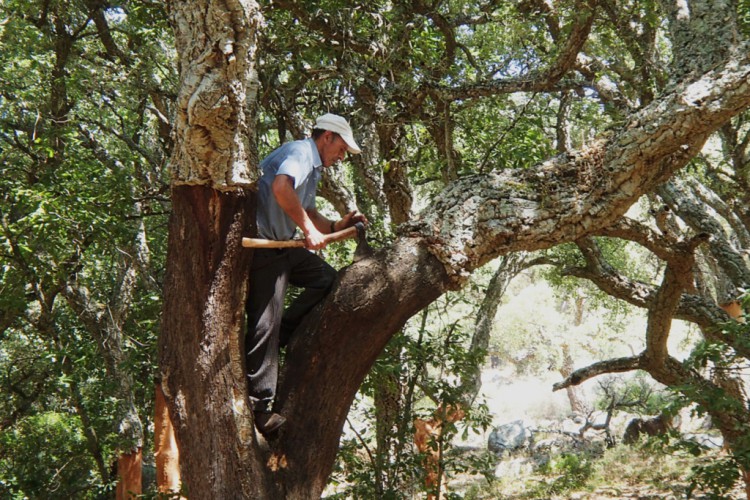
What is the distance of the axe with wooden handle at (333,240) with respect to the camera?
279cm

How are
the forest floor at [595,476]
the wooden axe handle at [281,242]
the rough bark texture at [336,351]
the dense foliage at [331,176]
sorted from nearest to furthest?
the wooden axe handle at [281,242] < the rough bark texture at [336,351] < the dense foliage at [331,176] < the forest floor at [595,476]

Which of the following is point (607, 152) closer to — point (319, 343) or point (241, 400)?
point (319, 343)

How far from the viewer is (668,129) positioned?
3.19 m

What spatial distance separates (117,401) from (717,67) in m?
7.14

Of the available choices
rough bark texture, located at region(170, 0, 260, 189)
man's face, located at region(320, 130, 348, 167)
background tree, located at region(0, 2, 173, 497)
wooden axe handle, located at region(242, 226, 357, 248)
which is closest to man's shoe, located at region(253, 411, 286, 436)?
wooden axe handle, located at region(242, 226, 357, 248)

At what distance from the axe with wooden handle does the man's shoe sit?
77 centimetres

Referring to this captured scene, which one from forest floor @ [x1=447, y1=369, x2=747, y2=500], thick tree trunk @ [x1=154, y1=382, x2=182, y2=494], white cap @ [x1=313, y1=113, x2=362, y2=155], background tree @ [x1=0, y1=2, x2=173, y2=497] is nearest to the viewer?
white cap @ [x1=313, y1=113, x2=362, y2=155]

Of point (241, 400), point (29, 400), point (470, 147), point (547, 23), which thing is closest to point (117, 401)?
point (29, 400)

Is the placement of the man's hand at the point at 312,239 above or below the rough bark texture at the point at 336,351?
above

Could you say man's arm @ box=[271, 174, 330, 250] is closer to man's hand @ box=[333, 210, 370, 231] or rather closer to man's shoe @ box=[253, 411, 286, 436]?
man's hand @ box=[333, 210, 370, 231]

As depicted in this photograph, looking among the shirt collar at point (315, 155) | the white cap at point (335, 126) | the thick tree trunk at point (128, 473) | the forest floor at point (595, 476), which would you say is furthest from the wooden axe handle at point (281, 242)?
the thick tree trunk at point (128, 473)

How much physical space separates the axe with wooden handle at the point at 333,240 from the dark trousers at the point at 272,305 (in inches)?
5.9

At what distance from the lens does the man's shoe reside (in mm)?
2832

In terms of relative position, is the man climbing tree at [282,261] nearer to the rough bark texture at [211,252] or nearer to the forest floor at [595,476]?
the rough bark texture at [211,252]
